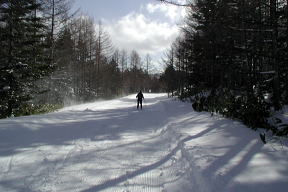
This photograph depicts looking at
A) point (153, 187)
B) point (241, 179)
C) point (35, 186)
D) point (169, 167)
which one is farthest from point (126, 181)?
point (241, 179)

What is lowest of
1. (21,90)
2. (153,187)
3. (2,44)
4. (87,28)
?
(153,187)

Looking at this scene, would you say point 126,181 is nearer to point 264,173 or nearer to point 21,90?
point 264,173

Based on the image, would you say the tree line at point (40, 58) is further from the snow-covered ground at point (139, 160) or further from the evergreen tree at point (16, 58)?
the snow-covered ground at point (139, 160)

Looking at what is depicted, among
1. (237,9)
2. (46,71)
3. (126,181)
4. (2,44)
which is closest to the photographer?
(126,181)

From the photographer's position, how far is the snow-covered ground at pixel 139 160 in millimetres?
4723

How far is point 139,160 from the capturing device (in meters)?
6.42

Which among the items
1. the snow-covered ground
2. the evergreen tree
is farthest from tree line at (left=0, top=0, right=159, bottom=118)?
the snow-covered ground

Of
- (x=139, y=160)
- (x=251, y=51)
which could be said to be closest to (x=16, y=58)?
(x=139, y=160)

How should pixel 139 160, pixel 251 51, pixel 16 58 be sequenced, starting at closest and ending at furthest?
pixel 139 160 → pixel 251 51 → pixel 16 58

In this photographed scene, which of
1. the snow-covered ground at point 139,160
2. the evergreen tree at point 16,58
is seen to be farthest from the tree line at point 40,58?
the snow-covered ground at point 139,160

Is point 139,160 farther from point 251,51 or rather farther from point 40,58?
point 40,58

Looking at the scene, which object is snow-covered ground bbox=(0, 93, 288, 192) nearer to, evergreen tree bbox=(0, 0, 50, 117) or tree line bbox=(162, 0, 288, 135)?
tree line bbox=(162, 0, 288, 135)

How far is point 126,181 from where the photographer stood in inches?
198

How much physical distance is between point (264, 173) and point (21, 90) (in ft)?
54.1
